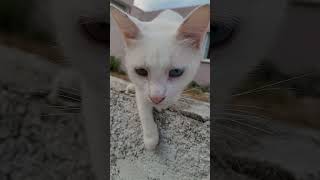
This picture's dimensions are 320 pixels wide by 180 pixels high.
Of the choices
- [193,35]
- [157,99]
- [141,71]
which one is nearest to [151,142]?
[157,99]

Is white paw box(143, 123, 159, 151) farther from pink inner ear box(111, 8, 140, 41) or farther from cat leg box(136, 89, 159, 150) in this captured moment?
pink inner ear box(111, 8, 140, 41)

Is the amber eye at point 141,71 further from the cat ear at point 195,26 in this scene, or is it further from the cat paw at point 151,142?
the cat paw at point 151,142

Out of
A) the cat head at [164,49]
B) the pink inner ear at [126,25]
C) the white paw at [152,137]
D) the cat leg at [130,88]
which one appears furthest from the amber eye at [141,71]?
the white paw at [152,137]

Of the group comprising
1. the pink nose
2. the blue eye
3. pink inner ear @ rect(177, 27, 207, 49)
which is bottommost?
the pink nose

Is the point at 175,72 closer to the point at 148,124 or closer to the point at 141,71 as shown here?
the point at 141,71

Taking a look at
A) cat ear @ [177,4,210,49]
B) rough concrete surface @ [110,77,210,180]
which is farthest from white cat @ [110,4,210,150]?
rough concrete surface @ [110,77,210,180]

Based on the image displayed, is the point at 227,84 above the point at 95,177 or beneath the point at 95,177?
above

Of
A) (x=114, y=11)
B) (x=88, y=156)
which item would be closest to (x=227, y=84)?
(x=114, y=11)

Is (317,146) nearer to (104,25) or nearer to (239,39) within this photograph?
(239,39)
